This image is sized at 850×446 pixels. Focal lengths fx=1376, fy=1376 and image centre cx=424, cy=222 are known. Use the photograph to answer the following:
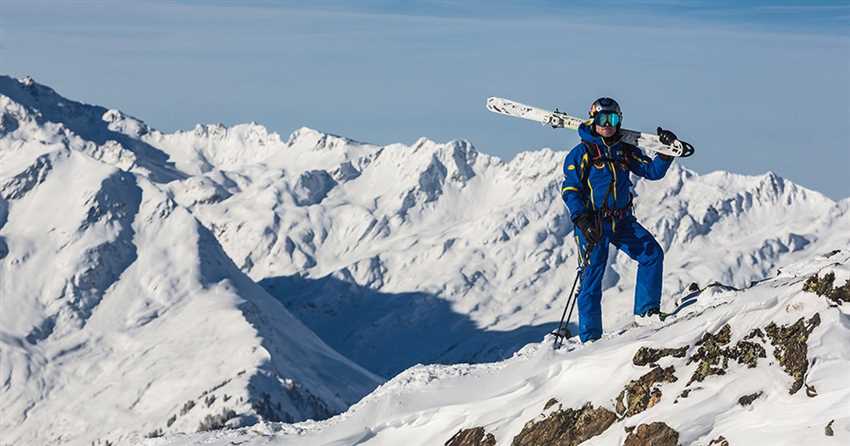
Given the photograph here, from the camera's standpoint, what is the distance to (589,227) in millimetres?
25172

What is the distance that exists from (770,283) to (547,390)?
4352mm

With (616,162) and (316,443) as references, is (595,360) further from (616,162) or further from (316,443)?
(316,443)

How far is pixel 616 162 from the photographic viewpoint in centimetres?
2538

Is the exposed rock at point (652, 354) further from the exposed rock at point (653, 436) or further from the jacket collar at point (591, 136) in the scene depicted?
the jacket collar at point (591, 136)

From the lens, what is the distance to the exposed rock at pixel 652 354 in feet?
67.2

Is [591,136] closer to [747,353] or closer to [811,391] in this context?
[747,353]

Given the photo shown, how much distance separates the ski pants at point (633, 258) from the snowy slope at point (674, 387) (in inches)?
24.5

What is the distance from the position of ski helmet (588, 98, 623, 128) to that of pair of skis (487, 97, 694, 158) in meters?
0.52

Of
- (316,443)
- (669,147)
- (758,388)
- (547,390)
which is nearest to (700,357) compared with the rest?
(758,388)

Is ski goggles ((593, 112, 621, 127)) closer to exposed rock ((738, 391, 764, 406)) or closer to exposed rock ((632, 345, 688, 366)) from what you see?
exposed rock ((632, 345, 688, 366))

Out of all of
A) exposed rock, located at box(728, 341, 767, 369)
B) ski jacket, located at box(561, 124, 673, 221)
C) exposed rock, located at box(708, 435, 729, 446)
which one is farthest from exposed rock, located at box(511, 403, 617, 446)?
ski jacket, located at box(561, 124, 673, 221)

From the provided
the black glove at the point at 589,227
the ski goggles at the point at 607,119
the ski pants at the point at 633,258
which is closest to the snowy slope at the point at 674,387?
the ski pants at the point at 633,258

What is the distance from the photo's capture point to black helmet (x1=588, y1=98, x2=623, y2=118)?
2497 centimetres

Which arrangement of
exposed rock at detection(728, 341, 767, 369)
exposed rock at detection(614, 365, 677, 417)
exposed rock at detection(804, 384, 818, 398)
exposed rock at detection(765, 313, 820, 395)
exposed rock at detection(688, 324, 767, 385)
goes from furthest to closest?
1. exposed rock at detection(614, 365, 677, 417)
2. exposed rock at detection(688, 324, 767, 385)
3. exposed rock at detection(728, 341, 767, 369)
4. exposed rock at detection(765, 313, 820, 395)
5. exposed rock at detection(804, 384, 818, 398)
